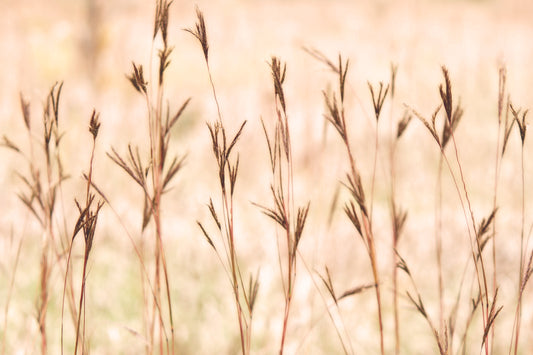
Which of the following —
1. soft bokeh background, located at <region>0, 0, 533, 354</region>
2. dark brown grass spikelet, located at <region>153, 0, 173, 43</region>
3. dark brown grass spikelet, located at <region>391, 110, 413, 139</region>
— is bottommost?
dark brown grass spikelet, located at <region>391, 110, 413, 139</region>

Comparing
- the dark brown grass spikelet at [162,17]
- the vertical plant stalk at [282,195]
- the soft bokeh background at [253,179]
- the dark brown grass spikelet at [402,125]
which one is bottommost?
the vertical plant stalk at [282,195]

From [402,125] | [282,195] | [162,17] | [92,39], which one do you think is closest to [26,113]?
[162,17]

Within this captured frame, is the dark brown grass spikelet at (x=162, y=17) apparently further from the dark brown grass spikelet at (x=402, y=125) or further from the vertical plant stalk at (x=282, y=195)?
the dark brown grass spikelet at (x=402, y=125)

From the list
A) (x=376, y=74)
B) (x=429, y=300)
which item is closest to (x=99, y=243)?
(x=429, y=300)

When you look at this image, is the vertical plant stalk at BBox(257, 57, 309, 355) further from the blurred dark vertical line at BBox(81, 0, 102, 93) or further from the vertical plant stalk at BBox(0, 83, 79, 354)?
the blurred dark vertical line at BBox(81, 0, 102, 93)

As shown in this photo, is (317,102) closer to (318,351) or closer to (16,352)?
(318,351)

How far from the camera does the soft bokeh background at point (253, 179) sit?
1.78 metres

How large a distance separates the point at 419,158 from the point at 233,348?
253cm

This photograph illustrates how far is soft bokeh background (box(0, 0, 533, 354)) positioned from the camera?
5.84 feet

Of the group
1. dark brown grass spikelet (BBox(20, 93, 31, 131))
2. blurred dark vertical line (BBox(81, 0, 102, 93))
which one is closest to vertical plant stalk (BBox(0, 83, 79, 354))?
dark brown grass spikelet (BBox(20, 93, 31, 131))

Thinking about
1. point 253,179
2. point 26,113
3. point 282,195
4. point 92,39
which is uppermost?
point 92,39

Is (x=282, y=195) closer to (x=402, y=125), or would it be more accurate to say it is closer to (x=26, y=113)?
(x=402, y=125)

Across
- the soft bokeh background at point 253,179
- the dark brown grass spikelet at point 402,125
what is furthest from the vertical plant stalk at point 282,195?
the dark brown grass spikelet at point 402,125

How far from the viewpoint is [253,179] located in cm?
327
